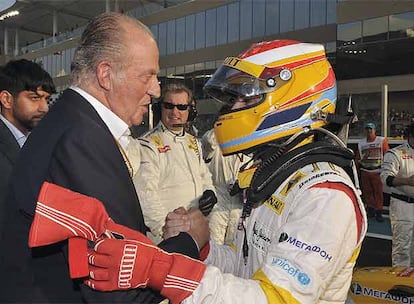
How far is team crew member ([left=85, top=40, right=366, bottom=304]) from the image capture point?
137 cm

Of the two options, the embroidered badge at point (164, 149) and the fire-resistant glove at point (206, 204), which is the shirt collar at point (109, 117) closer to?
the fire-resistant glove at point (206, 204)

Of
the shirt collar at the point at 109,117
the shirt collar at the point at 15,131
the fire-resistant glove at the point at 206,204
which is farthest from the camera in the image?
the fire-resistant glove at the point at 206,204

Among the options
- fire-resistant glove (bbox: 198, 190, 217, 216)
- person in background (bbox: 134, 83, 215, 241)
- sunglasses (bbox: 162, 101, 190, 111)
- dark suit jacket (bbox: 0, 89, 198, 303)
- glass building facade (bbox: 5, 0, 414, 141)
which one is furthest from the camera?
glass building facade (bbox: 5, 0, 414, 141)

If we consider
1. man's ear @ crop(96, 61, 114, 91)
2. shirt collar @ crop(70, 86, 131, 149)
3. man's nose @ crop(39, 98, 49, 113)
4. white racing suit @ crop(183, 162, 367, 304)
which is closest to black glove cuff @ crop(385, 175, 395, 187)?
man's nose @ crop(39, 98, 49, 113)

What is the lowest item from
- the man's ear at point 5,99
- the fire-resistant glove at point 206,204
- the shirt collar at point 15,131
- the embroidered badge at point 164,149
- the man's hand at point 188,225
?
the fire-resistant glove at point 206,204

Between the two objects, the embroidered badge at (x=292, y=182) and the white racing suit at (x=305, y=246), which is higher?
the embroidered badge at (x=292, y=182)

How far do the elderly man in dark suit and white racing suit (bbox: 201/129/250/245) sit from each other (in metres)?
2.72

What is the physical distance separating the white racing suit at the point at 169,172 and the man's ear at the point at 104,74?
6.78 ft

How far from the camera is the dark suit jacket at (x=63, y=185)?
134 centimetres

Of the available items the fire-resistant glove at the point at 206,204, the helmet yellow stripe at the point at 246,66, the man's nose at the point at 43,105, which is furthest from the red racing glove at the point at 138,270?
the man's nose at the point at 43,105

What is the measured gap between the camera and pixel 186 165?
4.07 meters

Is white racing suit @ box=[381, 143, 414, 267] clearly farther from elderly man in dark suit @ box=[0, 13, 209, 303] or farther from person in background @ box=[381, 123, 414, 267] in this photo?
elderly man in dark suit @ box=[0, 13, 209, 303]

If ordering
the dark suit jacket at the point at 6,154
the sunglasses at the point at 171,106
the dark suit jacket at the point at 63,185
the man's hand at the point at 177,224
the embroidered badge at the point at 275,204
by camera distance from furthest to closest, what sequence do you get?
the sunglasses at the point at 171,106 → the dark suit jacket at the point at 6,154 → the man's hand at the point at 177,224 → the embroidered badge at the point at 275,204 → the dark suit jacket at the point at 63,185

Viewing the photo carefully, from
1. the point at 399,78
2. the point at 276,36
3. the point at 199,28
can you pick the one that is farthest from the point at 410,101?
the point at 199,28
